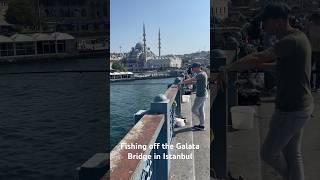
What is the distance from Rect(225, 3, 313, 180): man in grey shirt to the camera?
6.41ft

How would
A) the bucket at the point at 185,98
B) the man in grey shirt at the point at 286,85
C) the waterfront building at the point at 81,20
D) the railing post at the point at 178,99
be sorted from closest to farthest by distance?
the man in grey shirt at the point at 286,85
the waterfront building at the point at 81,20
the railing post at the point at 178,99
the bucket at the point at 185,98

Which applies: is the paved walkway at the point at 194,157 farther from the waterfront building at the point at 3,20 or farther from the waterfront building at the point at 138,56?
the waterfront building at the point at 3,20

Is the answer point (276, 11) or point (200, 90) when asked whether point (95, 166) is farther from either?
point (276, 11)

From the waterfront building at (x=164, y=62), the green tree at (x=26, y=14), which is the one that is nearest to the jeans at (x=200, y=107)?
the waterfront building at (x=164, y=62)

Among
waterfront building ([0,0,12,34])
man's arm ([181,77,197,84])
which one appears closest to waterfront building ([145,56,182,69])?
man's arm ([181,77,197,84])

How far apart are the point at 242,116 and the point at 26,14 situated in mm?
1301

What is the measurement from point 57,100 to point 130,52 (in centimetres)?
49

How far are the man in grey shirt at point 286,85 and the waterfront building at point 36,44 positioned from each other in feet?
2.84

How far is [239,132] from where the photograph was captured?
2146mm

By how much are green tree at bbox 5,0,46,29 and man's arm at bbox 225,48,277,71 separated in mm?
1032

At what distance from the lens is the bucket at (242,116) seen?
2156mm

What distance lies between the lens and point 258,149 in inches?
84.8

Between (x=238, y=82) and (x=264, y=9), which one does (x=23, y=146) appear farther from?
(x=264, y=9)

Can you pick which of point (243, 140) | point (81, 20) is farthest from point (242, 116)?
point (81, 20)
